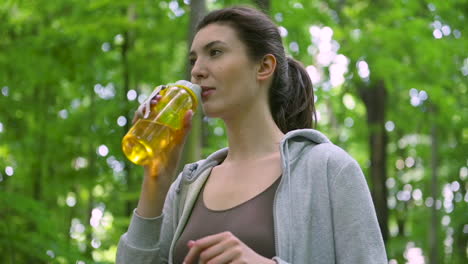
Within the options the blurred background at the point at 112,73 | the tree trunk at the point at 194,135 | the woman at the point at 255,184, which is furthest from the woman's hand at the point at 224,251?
the blurred background at the point at 112,73

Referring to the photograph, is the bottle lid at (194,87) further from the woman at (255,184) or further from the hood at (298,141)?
the hood at (298,141)

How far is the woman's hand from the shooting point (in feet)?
5.41

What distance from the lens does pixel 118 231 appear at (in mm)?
6539

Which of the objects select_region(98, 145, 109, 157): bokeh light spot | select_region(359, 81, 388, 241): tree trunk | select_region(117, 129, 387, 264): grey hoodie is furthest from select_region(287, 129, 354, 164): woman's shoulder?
select_region(359, 81, 388, 241): tree trunk

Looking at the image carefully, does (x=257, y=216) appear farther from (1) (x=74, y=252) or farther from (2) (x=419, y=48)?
(2) (x=419, y=48)

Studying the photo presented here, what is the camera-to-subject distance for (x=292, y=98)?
90.2 inches

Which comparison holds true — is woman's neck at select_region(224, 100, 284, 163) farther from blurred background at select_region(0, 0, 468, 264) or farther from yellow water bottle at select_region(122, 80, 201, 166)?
blurred background at select_region(0, 0, 468, 264)

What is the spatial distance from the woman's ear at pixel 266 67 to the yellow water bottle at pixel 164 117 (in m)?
0.25

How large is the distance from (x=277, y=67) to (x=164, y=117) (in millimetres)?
479

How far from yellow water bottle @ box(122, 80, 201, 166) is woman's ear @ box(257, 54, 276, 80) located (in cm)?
25

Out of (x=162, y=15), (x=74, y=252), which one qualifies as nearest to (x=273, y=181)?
(x=74, y=252)

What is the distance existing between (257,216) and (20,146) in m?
5.89

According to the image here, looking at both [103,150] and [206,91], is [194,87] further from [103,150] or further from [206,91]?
[103,150]

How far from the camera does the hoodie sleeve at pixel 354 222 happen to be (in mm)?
1786
